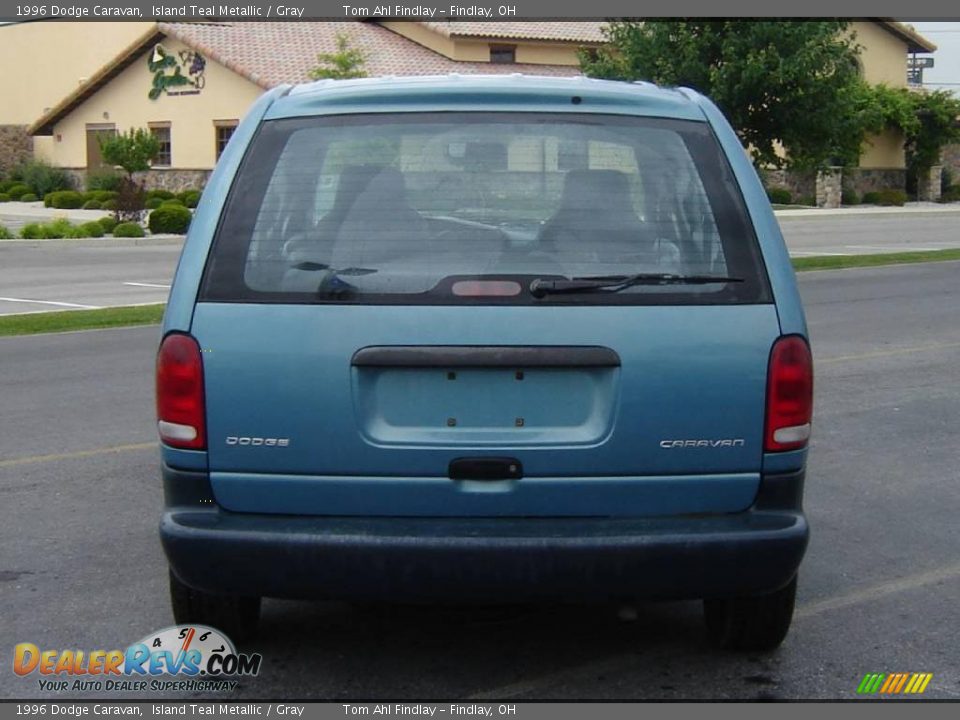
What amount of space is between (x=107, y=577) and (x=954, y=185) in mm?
55343

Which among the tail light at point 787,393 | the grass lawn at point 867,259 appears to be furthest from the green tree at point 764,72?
the tail light at point 787,393

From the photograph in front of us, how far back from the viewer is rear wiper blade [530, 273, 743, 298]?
14.0 ft

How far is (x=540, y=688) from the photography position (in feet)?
15.4

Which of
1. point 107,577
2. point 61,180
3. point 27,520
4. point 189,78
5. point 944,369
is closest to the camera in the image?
point 107,577

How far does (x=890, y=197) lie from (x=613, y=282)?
49770mm

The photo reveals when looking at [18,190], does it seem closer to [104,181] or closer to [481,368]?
[104,181]

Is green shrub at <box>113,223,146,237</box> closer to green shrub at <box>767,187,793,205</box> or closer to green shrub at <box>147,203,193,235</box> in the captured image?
green shrub at <box>147,203,193,235</box>

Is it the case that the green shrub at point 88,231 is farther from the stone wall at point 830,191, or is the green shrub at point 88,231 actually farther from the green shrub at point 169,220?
the stone wall at point 830,191

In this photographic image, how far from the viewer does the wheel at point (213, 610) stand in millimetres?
4828

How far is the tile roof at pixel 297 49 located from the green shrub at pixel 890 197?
12.3 m

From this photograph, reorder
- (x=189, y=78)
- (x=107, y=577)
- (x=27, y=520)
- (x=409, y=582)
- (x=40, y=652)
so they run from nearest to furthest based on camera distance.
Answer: (x=409, y=582) < (x=40, y=652) < (x=107, y=577) < (x=27, y=520) < (x=189, y=78)

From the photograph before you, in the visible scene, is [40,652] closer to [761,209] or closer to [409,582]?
[409,582]

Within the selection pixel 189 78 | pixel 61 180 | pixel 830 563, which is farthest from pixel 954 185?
pixel 830 563

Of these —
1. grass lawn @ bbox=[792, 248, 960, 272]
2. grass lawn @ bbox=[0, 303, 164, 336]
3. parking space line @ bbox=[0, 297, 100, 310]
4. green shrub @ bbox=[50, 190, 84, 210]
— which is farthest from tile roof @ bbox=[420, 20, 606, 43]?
grass lawn @ bbox=[0, 303, 164, 336]
